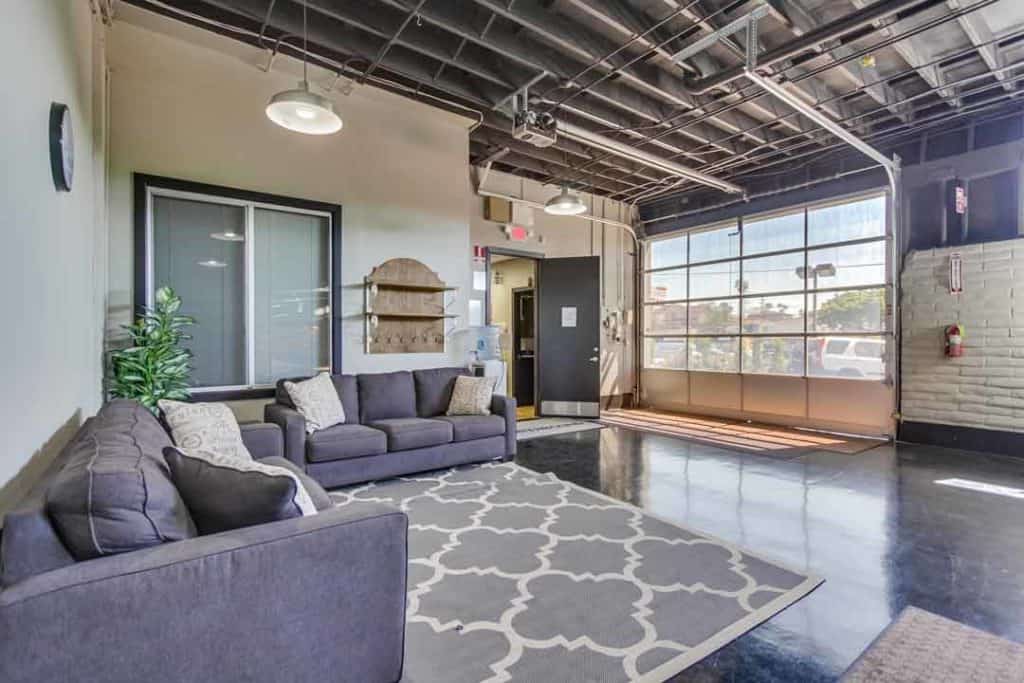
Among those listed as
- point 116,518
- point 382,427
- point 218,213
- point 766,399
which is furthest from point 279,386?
point 766,399

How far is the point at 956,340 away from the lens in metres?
5.09

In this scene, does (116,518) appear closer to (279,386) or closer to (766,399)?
(279,386)

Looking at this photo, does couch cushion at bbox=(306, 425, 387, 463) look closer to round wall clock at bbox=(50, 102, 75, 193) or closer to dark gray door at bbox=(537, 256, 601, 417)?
round wall clock at bbox=(50, 102, 75, 193)

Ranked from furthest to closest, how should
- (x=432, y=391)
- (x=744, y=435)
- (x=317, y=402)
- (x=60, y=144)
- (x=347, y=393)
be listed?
(x=744, y=435), (x=432, y=391), (x=347, y=393), (x=317, y=402), (x=60, y=144)

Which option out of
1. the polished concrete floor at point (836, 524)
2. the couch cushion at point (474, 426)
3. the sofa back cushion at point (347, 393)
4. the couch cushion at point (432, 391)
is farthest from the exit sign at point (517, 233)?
the sofa back cushion at point (347, 393)

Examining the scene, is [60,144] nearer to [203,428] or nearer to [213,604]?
[203,428]

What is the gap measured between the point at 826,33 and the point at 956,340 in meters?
3.67

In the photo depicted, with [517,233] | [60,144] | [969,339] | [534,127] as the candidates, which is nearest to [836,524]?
[969,339]

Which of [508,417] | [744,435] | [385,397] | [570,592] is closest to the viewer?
[570,592]

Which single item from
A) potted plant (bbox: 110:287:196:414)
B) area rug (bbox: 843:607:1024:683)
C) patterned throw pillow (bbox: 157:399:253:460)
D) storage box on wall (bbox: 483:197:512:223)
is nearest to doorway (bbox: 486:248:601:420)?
storage box on wall (bbox: 483:197:512:223)

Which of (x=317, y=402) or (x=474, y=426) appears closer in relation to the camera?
(x=317, y=402)

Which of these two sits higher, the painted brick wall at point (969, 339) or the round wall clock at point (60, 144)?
the round wall clock at point (60, 144)

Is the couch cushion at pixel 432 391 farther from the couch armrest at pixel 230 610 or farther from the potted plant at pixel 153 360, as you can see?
the couch armrest at pixel 230 610

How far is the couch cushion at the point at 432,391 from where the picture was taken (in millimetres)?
4770
